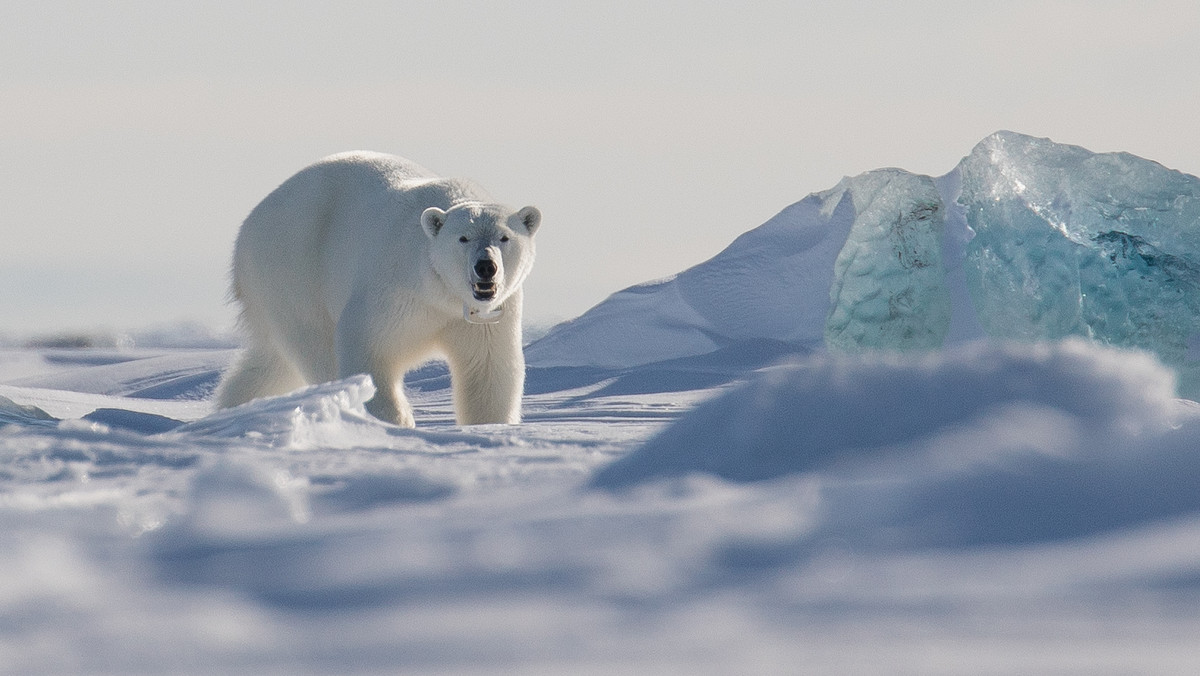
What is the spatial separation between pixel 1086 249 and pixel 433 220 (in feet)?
15.5

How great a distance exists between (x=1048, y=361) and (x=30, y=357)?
17269mm

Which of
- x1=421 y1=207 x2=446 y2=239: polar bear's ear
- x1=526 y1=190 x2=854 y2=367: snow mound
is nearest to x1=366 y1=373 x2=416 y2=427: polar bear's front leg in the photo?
x1=421 y1=207 x2=446 y2=239: polar bear's ear

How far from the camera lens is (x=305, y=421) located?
10.1 ft

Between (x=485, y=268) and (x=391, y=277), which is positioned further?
(x=391, y=277)

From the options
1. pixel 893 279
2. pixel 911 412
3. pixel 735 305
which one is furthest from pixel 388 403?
pixel 735 305

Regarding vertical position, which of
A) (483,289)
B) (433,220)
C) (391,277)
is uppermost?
(433,220)

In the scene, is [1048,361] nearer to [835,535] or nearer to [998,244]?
[835,535]

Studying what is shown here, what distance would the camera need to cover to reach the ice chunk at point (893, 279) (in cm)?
885

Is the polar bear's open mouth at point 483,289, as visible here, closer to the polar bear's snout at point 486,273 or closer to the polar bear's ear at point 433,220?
the polar bear's snout at point 486,273

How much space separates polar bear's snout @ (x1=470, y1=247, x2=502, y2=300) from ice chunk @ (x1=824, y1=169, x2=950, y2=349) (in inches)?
179

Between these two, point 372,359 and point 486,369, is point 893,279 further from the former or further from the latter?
point 372,359

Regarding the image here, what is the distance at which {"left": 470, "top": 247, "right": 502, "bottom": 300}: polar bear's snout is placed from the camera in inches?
195

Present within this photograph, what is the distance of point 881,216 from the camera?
29.6 ft

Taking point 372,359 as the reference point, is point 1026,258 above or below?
above
